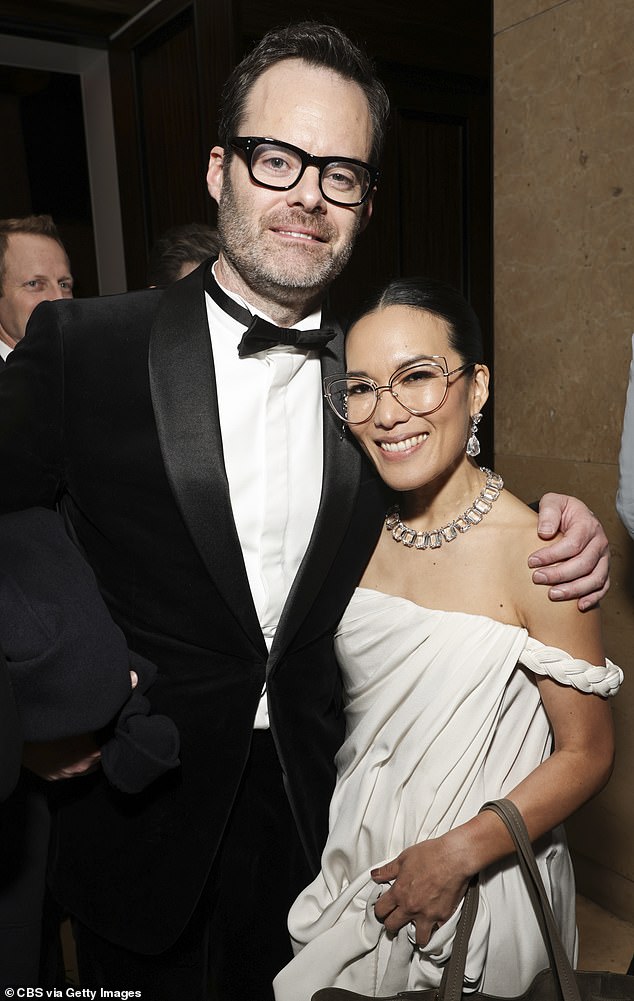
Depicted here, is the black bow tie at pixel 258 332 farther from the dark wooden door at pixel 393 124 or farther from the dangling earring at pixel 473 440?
the dark wooden door at pixel 393 124

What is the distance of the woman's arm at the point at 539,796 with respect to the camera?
4.29 feet

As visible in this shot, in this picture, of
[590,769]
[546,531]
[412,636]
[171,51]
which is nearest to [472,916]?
[590,769]

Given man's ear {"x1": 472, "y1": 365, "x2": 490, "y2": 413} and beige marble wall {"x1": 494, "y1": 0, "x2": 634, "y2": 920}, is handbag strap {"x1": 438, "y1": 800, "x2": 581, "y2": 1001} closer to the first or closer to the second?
man's ear {"x1": 472, "y1": 365, "x2": 490, "y2": 413}

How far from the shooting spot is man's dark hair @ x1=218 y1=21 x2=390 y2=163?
4.97 feet

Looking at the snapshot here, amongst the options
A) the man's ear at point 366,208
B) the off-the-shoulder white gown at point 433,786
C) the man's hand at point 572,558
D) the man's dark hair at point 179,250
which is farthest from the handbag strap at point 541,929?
the man's dark hair at point 179,250

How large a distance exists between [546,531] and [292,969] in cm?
85

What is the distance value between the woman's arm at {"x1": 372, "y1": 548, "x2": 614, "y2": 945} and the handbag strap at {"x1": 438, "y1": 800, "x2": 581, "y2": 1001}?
0.24 ft

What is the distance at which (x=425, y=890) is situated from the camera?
1310 mm

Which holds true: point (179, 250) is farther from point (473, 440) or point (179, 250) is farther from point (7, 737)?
point (7, 737)

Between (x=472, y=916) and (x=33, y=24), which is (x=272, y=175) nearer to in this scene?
(x=472, y=916)

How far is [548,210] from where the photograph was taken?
254 cm

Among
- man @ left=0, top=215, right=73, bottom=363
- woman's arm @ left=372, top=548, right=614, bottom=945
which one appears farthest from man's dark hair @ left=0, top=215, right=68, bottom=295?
woman's arm @ left=372, top=548, right=614, bottom=945

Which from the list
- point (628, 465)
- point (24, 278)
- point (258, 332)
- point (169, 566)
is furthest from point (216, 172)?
point (24, 278)

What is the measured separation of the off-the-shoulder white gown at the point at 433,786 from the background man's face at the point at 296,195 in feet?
2.09
